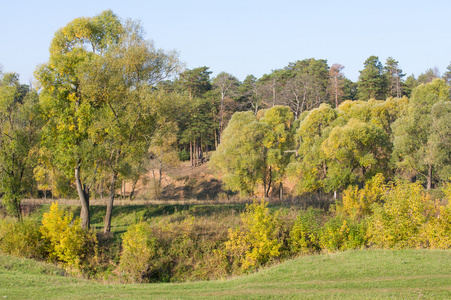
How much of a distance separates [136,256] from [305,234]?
9937 mm

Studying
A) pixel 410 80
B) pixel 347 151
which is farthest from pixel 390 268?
pixel 410 80

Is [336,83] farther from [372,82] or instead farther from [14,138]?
[14,138]

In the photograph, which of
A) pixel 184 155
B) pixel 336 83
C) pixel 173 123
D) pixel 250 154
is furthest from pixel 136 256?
pixel 336 83

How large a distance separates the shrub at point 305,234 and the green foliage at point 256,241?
102 cm

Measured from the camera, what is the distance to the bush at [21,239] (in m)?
21.4

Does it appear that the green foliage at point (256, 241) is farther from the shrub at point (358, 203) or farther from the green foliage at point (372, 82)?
the green foliage at point (372, 82)

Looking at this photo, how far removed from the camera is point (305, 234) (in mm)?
23375

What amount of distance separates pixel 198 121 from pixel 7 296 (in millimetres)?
53754

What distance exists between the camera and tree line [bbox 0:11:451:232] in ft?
77.4

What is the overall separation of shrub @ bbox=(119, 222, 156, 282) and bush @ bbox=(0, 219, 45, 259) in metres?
5.30

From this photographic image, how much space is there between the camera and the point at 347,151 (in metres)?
37.8

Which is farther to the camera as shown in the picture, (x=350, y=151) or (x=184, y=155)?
(x=184, y=155)

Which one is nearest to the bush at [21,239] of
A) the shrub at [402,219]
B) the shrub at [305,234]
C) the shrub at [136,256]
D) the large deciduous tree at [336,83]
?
the shrub at [136,256]

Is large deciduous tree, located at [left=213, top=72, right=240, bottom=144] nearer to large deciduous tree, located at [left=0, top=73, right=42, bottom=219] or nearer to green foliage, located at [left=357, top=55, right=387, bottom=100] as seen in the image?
green foliage, located at [left=357, top=55, right=387, bottom=100]
